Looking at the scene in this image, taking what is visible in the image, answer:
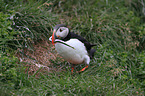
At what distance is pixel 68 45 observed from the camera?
3.25 m

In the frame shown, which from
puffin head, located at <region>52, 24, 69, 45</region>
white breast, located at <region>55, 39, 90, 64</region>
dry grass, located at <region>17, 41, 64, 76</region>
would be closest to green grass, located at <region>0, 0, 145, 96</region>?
Answer: dry grass, located at <region>17, 41, 64, 76</region>

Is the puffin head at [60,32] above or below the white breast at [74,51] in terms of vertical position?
above

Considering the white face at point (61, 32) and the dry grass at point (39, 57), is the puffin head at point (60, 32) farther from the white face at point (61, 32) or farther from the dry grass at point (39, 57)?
the dry grass at point (39, 57)

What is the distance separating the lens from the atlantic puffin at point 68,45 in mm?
3170

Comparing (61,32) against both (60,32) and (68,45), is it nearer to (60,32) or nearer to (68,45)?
(60,32)

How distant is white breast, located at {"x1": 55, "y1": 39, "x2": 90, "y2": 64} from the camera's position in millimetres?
3251

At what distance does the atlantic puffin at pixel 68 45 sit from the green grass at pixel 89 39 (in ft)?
0.96

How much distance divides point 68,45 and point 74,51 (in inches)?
6.3

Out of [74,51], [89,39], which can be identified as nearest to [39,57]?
[74,51]

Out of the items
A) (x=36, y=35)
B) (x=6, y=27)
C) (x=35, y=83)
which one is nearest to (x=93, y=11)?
(x=36, y=35)

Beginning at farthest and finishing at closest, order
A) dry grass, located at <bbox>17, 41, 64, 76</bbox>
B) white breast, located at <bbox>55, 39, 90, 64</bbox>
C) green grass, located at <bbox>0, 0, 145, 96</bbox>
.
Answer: dry grass, located at <bbox>17, 41, 64, 76</bbox> → white breast, located at <bbox>55, 39, 90, 64</bbox> → green grass, located at <bbox>0, 0, 145, 96</bbox>

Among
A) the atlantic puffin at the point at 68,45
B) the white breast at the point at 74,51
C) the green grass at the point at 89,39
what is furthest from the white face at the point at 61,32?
A: the green grass at the point at 89,39

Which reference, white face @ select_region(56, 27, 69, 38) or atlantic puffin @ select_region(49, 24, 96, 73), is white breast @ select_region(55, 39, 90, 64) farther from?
white face @ select_region(56, 27, 69, 38)

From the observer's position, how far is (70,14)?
203 inches
